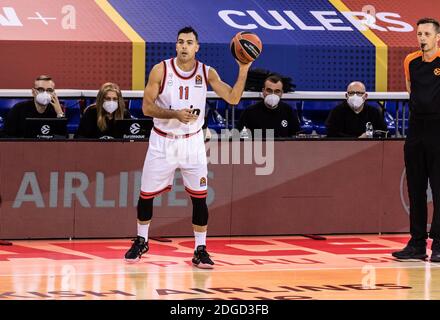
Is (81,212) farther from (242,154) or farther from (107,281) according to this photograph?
(107,281)

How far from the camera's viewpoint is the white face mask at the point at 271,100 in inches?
601

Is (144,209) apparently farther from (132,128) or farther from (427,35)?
(427,35)

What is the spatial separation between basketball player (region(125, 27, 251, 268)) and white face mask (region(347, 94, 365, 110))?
359 centimetres

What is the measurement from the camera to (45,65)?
664 inches

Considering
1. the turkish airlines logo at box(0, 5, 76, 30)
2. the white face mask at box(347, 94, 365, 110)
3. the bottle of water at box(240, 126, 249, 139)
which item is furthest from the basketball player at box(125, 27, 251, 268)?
the turkish airlines logo at box(0, 5, 76, 30)

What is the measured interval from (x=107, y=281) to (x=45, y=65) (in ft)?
21.7

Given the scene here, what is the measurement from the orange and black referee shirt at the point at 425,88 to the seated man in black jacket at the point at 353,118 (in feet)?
8.73

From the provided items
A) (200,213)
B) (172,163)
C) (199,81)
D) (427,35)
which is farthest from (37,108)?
(427,35)

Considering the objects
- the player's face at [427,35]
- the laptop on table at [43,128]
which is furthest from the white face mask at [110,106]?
the player's face at [427,35]

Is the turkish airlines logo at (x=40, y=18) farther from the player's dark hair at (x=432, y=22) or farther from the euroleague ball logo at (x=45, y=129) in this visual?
the player's dark hair at (x=432, y=22)

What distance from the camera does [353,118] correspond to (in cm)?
1544

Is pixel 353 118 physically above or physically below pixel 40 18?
below

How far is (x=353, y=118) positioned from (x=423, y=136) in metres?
2.89

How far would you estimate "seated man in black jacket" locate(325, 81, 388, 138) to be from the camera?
15.4 metres
